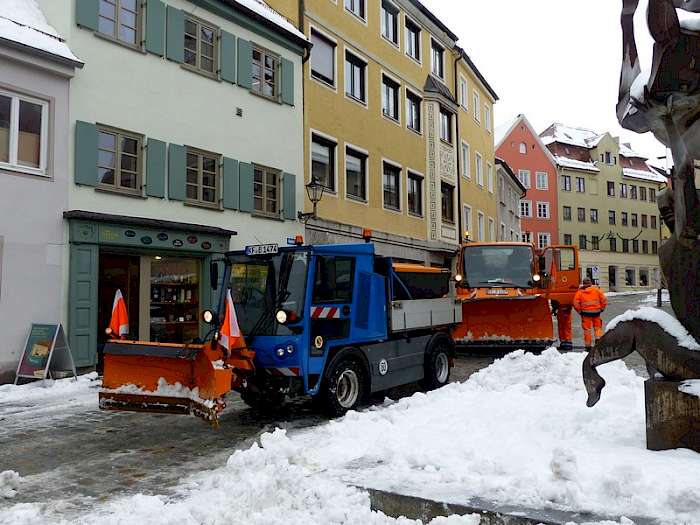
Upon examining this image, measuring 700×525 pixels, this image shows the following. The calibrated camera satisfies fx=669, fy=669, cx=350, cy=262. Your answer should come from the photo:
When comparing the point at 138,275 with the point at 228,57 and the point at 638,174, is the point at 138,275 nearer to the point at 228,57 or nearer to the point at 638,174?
the point at 228,57

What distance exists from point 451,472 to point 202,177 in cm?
1108

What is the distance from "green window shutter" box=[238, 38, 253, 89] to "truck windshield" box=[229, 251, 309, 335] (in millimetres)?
8630

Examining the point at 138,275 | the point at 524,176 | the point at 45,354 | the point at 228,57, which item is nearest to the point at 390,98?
the point at 228,57

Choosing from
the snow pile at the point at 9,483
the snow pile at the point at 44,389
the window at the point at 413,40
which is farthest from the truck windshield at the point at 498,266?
the window at the point at 413,40

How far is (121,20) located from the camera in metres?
13.2

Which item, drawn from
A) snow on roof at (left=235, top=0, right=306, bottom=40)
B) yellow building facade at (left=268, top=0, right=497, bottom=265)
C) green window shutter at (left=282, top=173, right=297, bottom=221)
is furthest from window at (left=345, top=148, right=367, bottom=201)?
snow on roof at (left=235, top=0, right=306, bottom=40)

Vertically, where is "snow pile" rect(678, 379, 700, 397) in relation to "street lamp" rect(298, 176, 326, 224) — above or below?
below

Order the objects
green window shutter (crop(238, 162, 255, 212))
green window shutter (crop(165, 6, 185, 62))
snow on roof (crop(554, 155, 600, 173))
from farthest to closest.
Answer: snow on roof (crop(554, 155, 600, 173)), green window shutter (crop(238, 162, 255, 212)), green window shutter (crop(165, 6, 185, 62))

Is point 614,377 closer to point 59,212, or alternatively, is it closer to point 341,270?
point 341,270

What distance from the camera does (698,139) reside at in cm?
496

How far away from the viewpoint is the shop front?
1191 centimetres

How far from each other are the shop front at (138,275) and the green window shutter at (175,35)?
3624 mm

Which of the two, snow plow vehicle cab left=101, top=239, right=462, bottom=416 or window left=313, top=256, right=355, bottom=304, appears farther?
window left=313, top=256, right=355, bottom=304

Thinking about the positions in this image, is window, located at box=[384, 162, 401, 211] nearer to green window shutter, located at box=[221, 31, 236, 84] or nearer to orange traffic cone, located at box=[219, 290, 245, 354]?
green window shutter, located at box=[221, 31, 236, 84]
